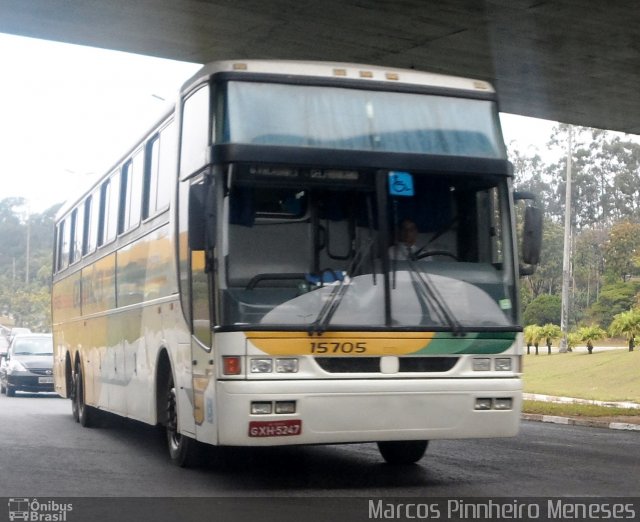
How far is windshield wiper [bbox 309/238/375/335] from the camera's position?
9609mm

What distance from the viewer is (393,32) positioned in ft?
60.6

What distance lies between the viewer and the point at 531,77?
2105 centimetres

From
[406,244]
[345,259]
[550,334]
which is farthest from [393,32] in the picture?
[550,334]

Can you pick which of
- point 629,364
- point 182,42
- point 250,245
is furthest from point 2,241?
point 250,245

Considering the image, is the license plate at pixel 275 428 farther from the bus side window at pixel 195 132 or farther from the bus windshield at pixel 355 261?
the bus side window at pixel 195 132

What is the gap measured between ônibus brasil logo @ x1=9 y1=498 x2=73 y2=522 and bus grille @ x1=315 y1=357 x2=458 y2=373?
2264mm

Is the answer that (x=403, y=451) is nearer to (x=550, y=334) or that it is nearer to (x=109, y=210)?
(x=109, y=210)

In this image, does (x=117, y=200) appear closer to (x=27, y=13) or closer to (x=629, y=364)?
(x=27, y=13)

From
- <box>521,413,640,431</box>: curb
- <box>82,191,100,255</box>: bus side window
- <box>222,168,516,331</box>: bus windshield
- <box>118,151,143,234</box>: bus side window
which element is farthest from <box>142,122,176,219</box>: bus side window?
<box>521,413,640,431</box>: curb

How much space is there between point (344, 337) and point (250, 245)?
1.05 meters

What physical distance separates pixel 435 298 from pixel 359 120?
1616 mm

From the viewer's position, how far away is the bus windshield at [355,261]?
9680mm

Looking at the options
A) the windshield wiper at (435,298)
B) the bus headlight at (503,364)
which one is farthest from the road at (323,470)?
the windshield wiper at (435,298)

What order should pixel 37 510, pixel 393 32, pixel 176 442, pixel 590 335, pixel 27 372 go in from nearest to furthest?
pixel 37 510 → pixel 176 442 → pixel 393 32 → pixel 27 372 → pixel 590 335
